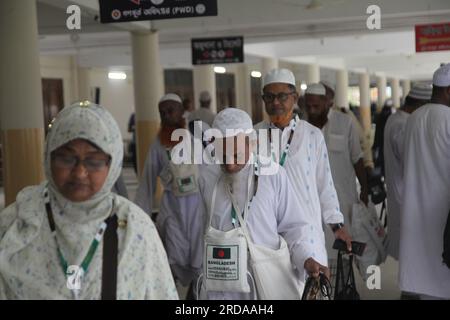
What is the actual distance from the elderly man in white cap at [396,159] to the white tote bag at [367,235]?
0.23 metres

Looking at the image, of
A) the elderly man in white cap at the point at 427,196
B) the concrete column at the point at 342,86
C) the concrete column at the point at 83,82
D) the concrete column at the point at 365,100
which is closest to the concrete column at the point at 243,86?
the concrete column at the point at 342,86

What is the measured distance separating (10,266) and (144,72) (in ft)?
35.4

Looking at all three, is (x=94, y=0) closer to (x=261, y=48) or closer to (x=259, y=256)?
(x=259, y=256)

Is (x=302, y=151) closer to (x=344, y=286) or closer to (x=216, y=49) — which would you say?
(x=344, y=286)

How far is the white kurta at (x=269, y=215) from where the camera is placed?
343cm

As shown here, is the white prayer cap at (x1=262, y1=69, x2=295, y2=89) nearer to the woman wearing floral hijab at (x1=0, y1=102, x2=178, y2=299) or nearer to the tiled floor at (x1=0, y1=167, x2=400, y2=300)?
the woman wearing floral hijab at (x1=0, y1=102, x2=178, y2=299)

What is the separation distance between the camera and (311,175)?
4.39 m

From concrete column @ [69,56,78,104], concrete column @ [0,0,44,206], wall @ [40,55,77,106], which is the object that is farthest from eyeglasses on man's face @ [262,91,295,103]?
concrete column @ [69,56,78,104]

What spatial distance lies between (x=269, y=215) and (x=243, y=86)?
28280 millimetres

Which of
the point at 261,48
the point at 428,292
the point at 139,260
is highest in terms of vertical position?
the point at 261,48

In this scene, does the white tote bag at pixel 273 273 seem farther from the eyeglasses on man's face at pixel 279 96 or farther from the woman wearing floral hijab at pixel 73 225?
the eyeglasses on man's face at pixel 279 96

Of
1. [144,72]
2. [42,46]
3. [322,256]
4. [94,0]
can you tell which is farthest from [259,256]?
[42,46]

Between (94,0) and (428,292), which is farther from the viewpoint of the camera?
(94,0)

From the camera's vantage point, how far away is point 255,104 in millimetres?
33438
